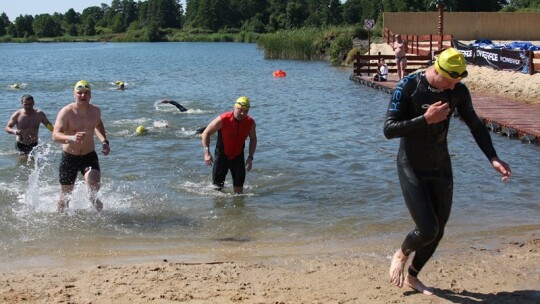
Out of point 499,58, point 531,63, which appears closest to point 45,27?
point 499,58

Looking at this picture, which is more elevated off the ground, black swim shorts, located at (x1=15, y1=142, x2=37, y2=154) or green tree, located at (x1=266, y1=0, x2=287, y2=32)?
green tree, located at (x1=266, y1=0, x2=287, y2=32)

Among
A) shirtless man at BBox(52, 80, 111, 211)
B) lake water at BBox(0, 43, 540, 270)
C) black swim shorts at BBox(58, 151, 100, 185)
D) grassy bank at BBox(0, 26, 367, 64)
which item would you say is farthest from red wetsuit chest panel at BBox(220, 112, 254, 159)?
grassy bank at BBox(0, 26, 367, 64)

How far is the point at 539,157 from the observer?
13.0 meters

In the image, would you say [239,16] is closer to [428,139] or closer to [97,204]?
[97,204]

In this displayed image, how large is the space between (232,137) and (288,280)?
3.33 m

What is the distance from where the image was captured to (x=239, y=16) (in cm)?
16450

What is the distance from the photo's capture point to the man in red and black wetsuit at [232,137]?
894 centimetres

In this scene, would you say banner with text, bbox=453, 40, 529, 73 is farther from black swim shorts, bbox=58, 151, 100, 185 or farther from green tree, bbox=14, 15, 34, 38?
green tree, bbox=14, 15, 34, 38

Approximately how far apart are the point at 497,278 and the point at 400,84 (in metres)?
2.03

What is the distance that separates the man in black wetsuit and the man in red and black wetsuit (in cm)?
387

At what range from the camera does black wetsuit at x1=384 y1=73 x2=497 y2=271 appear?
17.0ft

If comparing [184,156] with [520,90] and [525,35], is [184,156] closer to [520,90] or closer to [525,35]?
[520,90]

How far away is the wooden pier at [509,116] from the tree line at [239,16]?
64.9 m

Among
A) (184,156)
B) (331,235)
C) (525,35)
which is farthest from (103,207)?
(525,35)
